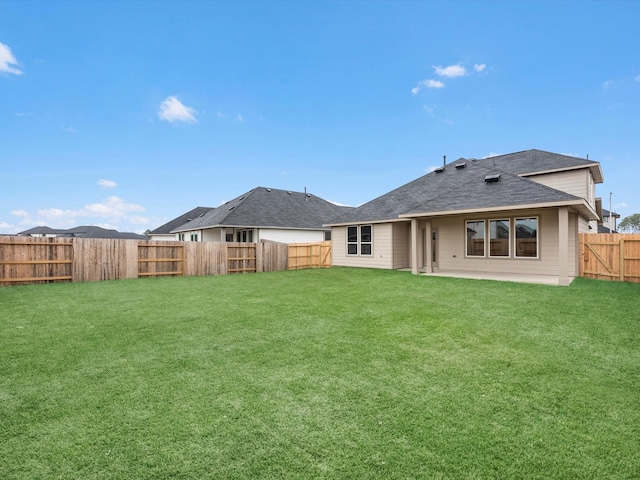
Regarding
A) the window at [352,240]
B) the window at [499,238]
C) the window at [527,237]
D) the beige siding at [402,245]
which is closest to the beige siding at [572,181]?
the window at [527,237]

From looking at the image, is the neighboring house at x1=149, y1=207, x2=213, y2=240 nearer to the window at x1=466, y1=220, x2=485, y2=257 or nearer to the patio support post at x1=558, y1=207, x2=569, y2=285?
the window at x1=466, y1=220, x2=485, y2=257

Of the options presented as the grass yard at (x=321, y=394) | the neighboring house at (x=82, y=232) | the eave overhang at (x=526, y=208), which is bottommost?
the grass yard at (x=321, y=394)

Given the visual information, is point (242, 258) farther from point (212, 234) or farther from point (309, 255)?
point (212, 234)

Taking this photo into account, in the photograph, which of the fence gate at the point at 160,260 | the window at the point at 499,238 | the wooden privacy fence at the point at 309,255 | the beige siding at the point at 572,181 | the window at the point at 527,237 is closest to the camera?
the window at the point at 527,237

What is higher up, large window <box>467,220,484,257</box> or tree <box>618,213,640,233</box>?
tree <box>618,213,640,233</box>

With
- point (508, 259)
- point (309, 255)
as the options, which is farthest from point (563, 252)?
point (309, 255)

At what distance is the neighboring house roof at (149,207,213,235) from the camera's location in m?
36.7

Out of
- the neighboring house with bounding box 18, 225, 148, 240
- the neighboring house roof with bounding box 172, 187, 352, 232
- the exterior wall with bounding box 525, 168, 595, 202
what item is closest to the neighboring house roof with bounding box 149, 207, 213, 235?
the neighboring house with bounding box 18, 225, 148, 240

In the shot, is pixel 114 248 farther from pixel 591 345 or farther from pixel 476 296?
pixel 591 345

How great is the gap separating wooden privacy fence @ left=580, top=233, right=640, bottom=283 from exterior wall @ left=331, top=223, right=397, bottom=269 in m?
7.54

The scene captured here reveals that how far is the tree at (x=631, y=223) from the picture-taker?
68.4 meters

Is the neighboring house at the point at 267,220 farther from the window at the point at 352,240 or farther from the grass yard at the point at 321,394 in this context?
the grass yard at the point at 321,394

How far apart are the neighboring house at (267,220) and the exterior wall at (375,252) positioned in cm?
266

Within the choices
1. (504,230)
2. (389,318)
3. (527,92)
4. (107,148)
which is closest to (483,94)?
(527,92)
